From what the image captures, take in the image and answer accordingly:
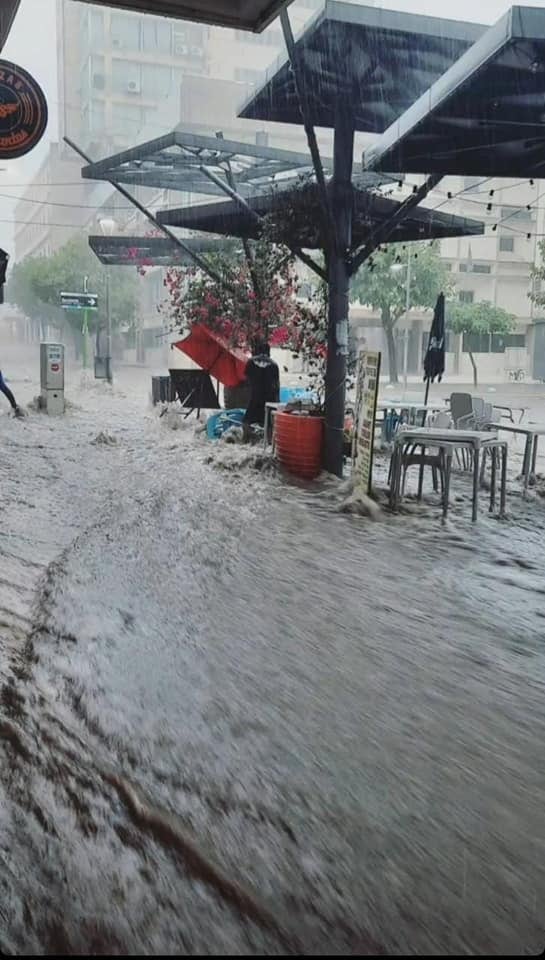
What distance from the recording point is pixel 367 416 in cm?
869

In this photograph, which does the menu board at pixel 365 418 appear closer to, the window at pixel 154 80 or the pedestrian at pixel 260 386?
the pedestrian at pixel 260 386

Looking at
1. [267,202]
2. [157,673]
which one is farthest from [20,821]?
[267,202]

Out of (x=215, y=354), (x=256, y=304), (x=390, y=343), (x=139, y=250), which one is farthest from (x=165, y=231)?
(x=390, y=343)

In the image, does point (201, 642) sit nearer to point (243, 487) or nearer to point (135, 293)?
point (243, 487)

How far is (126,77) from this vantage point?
7631 cm

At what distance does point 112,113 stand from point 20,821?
8258 centimetres

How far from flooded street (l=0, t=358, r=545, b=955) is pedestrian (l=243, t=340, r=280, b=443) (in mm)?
6344

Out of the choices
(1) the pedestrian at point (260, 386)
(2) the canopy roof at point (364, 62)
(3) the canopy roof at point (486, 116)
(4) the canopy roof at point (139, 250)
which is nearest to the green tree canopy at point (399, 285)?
(4) the canopy roof at point (139, 250)

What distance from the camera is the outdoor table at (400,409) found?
12.1 m

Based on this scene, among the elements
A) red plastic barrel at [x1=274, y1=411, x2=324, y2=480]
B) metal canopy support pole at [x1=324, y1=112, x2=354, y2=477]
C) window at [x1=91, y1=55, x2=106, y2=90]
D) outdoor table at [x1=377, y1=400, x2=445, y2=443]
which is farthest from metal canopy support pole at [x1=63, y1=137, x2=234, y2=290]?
window at [x1=91, y1=55, x2=106, y2=90]

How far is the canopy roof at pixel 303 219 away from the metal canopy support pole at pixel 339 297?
359mm

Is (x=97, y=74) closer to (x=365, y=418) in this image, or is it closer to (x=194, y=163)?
(x=194, y=163)

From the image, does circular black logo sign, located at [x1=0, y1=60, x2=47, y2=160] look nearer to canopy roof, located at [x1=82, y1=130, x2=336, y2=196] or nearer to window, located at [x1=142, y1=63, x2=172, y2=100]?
canopy roof, located at [x1=82, y1=130, x2=336, y2=196]

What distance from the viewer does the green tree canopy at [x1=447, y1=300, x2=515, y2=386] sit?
1549 inches
